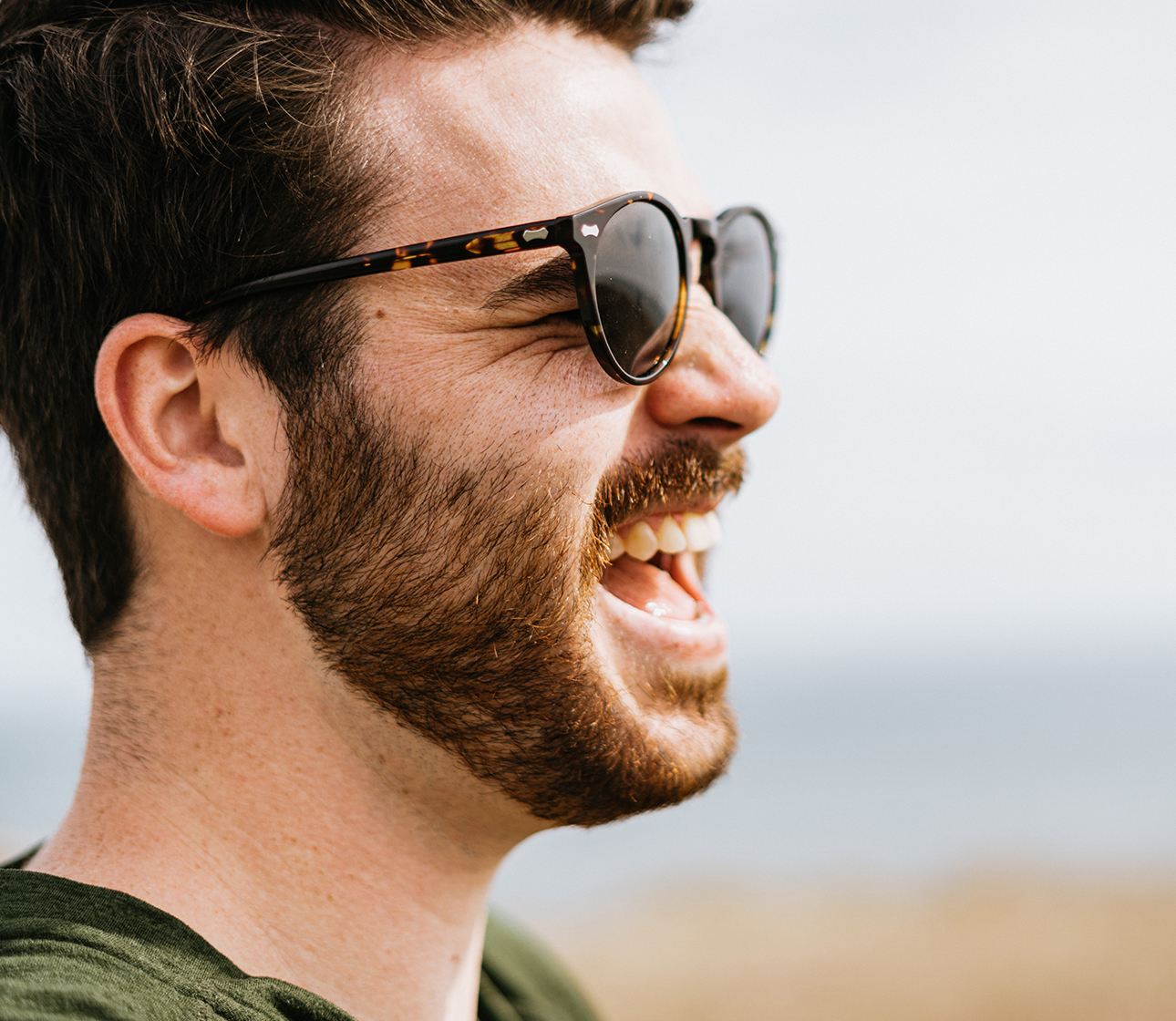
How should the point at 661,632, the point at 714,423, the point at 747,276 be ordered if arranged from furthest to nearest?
the point at 747,276
the point at 714,423
the point at 661,632

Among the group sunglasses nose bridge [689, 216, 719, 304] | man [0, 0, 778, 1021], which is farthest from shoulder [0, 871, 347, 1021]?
sunglasses nose bridge [689, 216, 719, 304]

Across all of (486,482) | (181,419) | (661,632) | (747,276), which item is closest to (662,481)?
(661,632)

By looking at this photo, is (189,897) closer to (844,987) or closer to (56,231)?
(56,231)

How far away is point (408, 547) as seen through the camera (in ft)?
A: 6.09

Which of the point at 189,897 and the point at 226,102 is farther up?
the point at 226,102

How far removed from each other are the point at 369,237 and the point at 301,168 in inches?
7.8

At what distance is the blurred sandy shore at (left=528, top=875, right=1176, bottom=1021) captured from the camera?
917cm

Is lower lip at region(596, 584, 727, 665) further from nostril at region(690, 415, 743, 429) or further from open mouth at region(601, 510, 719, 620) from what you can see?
nostril at region(690, 415, 743, 429)

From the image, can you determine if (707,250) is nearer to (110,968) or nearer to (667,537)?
(667,537)

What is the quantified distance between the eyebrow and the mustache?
372 millimetres

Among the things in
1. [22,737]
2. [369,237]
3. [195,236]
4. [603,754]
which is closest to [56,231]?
[195,236]

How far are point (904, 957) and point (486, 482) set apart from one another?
10.7 m

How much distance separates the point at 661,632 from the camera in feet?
6.92

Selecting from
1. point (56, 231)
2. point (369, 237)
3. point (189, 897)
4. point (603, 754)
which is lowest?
point (189, 897)
